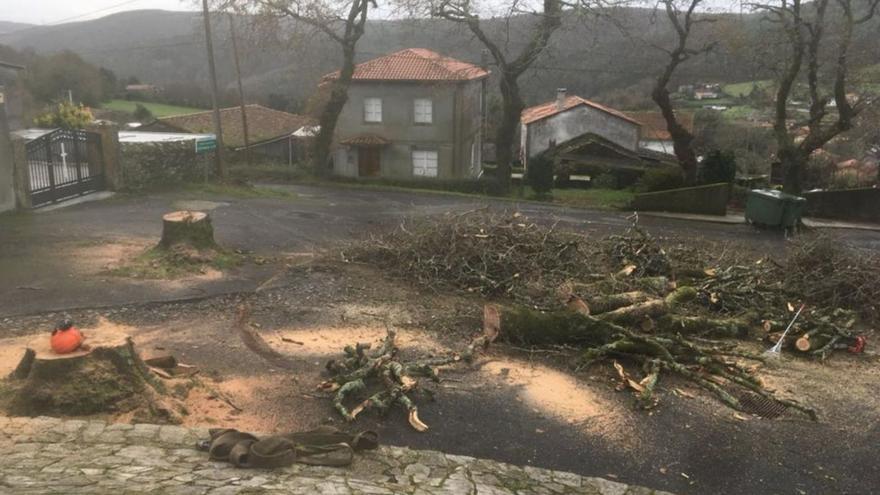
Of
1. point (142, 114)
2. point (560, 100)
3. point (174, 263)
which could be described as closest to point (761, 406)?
point (174, 263)

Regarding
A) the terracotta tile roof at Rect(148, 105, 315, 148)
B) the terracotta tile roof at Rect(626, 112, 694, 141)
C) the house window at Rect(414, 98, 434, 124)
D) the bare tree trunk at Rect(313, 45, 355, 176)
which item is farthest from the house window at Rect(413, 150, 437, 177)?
the terracotta tile roof at Rect(626, 112, 694, 141)

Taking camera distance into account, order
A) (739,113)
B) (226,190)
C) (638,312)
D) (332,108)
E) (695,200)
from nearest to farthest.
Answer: (638,312) → (226,190) → (695,200) → (332,108) → (739,113)

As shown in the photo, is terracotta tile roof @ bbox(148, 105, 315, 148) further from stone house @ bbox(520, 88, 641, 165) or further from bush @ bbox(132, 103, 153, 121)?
stone house @ bbox(520, 88, 641, 165)

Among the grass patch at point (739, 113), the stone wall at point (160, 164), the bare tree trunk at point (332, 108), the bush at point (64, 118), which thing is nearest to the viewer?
the stone wall at point (160, 164)

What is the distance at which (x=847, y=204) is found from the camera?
2644cm

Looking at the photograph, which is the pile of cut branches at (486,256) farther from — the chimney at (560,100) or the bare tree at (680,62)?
the chimney at (560,100)

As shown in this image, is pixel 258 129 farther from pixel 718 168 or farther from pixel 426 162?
pixel 718 168

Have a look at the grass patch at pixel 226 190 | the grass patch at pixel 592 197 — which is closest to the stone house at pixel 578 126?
the grass patch at pixel 592 197

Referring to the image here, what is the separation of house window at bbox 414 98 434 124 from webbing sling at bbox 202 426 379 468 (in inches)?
1173

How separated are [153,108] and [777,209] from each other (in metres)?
55.6

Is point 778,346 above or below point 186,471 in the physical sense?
below

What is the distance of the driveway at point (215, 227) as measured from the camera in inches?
377

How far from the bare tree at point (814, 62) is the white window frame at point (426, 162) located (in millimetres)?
15468

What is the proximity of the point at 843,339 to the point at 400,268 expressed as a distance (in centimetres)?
618
